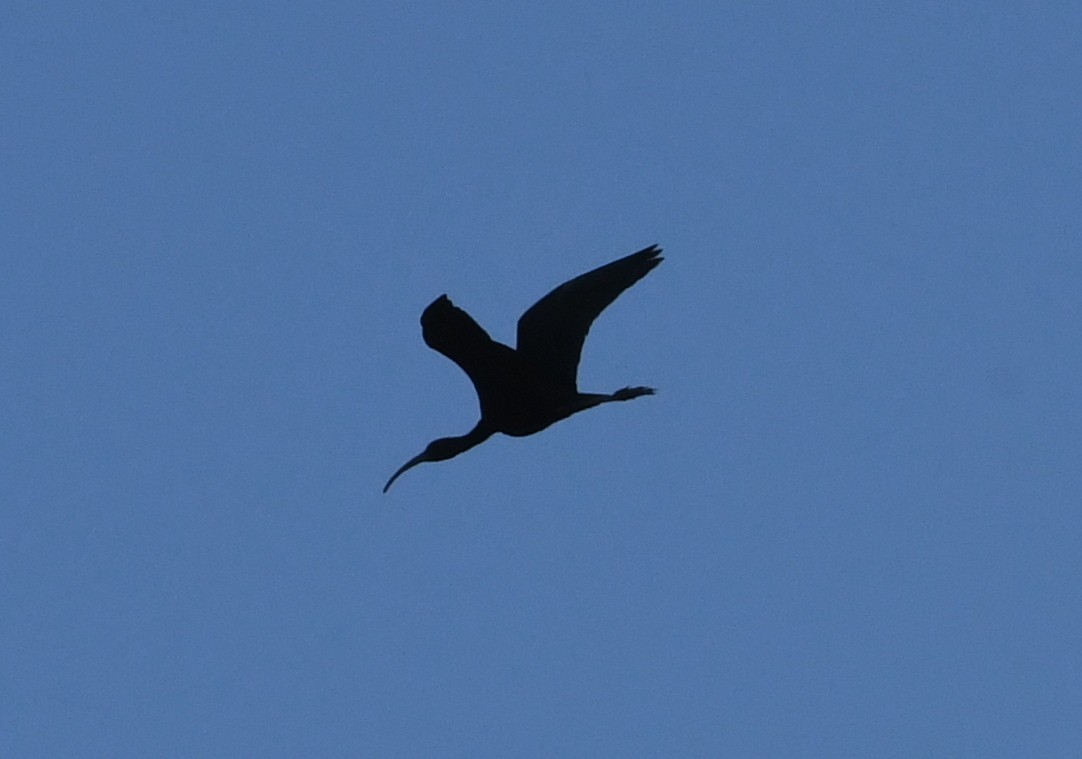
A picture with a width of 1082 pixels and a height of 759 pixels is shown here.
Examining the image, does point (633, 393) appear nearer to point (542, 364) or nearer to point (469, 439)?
Result: point (542, 364)

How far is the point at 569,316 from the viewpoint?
69.9 feet

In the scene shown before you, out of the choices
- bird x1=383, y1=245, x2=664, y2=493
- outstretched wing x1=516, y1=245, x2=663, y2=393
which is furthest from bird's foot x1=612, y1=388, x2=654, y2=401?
outstretched wing x1=516, y1=245, x2=663, y2=393

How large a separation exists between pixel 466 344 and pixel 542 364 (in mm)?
1419

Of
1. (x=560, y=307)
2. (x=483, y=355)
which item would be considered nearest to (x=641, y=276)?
(x=560, y=307)

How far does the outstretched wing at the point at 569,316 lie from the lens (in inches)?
830

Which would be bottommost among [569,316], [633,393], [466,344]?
[633,393]

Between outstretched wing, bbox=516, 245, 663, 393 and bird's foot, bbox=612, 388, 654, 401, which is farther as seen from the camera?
outstretched wing, bbox=516, 245, 663, 393

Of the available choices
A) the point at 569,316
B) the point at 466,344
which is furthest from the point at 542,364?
the point at 466,344

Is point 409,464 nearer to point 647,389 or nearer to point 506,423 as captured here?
point 506,423

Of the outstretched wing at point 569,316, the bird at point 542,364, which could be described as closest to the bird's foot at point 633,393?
the bird at point 542,364

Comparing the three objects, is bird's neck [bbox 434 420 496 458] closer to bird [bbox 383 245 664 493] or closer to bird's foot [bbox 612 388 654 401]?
bird [bbox 383 245 664 493]

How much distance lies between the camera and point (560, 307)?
21359 millimetres

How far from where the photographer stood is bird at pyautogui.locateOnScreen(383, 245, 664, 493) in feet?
67.3

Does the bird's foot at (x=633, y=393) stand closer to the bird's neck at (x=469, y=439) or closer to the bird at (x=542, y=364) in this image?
the bird at (x=542, y=364)
